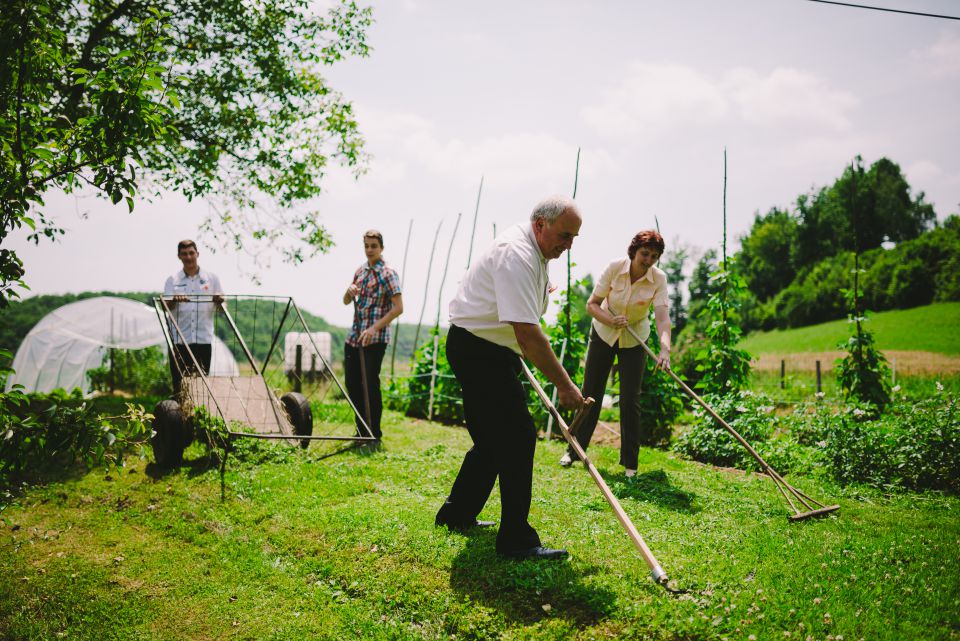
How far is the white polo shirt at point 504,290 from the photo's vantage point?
Answer: 9.45ft

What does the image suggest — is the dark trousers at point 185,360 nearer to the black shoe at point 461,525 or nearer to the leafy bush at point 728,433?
the black shoe at point 461,525

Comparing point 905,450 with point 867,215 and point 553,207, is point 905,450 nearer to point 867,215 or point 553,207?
point 553,207

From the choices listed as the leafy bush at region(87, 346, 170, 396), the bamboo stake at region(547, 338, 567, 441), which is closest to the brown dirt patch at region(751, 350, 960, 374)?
the bamboo stake at region(547, 338, 567, 441)

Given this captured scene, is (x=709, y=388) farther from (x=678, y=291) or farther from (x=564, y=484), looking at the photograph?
(x=678, y=291)

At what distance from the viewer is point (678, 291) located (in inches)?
2255

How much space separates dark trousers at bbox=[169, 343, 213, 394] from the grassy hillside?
17.6 m

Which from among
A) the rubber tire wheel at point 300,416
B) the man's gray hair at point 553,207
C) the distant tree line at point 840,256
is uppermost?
the distant tree line at point 840,256

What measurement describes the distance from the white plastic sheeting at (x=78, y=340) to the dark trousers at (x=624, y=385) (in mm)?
11046

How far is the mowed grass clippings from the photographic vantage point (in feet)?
8.69

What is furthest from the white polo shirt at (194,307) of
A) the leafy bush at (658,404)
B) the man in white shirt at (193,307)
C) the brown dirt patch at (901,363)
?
the brown dirt patch at (901,363)

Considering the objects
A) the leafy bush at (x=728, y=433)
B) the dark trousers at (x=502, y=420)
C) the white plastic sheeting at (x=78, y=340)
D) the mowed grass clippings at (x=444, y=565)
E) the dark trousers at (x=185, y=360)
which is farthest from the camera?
the white plastic sheeting at (x=78, y=340)

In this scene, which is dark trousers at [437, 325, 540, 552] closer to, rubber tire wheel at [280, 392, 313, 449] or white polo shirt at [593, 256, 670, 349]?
white polo shirt at [593, 256, 670, 349]

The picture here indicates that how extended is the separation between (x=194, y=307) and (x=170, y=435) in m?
1.53

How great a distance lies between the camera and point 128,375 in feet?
49.2
